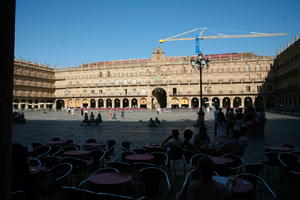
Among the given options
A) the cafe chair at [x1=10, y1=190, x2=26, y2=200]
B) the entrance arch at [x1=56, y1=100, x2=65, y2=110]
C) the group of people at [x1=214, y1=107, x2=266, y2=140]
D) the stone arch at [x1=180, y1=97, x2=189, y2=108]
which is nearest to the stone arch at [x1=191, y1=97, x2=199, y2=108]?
the stone arch at [x1=180, y1=97, x2=189, y2=108]

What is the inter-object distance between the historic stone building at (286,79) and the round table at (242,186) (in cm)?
4026

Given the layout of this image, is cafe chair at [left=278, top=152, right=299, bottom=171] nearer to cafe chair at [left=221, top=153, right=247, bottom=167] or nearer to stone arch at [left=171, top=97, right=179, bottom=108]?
cafe chair at [left=221, top=153, right=247, bottom=167]

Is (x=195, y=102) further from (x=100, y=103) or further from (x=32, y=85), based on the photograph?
(x=32, y=85)

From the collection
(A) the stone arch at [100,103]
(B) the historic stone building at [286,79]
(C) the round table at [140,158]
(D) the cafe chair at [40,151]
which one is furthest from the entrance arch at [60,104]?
(C) the round table at [140,158]

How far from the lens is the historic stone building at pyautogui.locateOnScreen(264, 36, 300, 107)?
38572 mm

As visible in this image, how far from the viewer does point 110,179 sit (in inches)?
140

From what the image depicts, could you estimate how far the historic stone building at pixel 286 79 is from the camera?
38572 millimetres

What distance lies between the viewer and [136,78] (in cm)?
5828

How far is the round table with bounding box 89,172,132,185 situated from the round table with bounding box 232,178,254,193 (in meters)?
1.46

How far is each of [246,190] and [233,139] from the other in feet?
9.01

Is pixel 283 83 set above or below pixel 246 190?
above

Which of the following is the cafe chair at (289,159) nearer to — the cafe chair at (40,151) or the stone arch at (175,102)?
the cafe chair at (40,151)

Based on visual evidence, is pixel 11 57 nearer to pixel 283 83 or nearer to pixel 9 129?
pixel 9 129

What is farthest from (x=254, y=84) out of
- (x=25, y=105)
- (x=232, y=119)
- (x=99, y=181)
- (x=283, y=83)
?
(x=99, y=181)
